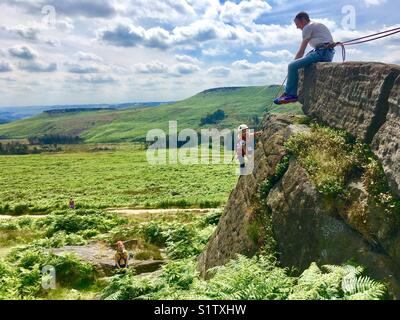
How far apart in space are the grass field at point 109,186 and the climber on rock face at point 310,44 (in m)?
33.0

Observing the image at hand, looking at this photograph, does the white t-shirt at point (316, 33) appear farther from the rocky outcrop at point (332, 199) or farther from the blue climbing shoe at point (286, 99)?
the blue climbing shoe at point (286, 99)

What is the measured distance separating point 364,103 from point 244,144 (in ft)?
16.0

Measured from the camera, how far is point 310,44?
13664mm

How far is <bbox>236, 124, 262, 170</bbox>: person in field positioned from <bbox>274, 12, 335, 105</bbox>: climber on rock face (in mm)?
1489

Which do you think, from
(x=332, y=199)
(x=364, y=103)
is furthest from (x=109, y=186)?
(x=332, y=199)

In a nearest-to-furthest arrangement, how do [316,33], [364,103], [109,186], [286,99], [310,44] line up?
[364,103] < [316,33] < [310,44] < [286,99] < [109,186]

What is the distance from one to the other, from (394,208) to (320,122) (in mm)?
4572

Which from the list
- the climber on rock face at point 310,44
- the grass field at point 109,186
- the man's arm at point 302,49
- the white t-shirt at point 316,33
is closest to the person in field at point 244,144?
the climber on rock face at point 310,44

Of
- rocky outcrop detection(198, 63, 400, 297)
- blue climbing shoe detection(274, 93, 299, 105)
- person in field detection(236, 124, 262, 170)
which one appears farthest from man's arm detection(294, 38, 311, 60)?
person in field detection(236, 124, 262, 170)

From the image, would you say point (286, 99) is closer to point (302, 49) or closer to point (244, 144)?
point (302, 49)

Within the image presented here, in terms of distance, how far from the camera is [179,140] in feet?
641

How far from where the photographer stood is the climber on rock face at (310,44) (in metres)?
13.4

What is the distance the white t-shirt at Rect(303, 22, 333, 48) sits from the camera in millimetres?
13328
